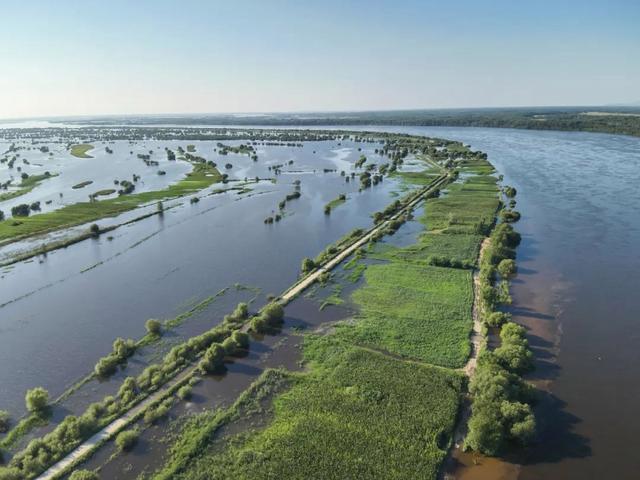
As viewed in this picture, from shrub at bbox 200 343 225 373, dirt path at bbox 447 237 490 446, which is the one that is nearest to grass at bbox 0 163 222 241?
shrub at bbox 200 343 225 373

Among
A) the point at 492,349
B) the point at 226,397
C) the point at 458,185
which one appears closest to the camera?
the point at 226,397

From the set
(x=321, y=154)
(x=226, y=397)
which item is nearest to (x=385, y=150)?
(x=321, y=154)

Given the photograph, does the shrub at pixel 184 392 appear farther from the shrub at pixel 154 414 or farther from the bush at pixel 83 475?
the bush at pixel 83 475

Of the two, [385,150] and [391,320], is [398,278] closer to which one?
[391,320]

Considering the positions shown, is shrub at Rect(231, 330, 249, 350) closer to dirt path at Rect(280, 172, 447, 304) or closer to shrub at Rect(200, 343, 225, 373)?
shrub at Rect(200, 343, 225, 373)

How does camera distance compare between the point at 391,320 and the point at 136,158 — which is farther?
the point at 136,158

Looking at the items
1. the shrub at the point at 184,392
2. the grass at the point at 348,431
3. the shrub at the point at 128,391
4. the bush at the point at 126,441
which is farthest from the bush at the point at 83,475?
the shrub at the point at 184,392
